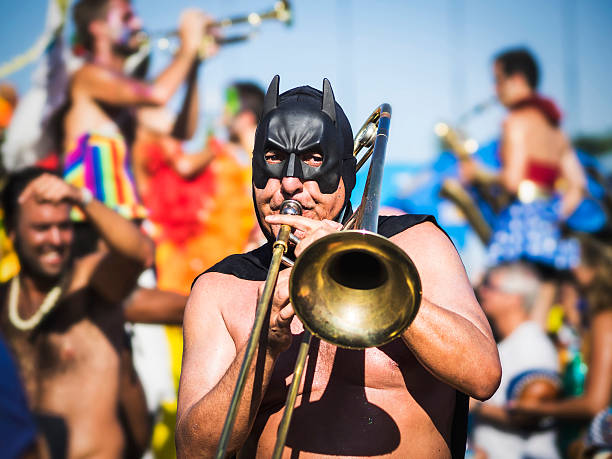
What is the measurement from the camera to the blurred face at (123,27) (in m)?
6.80

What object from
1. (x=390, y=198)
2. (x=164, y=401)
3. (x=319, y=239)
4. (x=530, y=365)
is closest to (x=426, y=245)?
(x=319, y=239)

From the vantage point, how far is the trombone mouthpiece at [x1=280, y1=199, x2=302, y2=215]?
2.13 m

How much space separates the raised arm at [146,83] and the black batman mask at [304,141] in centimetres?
424

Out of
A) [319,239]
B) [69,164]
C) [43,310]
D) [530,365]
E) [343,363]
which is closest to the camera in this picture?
[319,239]

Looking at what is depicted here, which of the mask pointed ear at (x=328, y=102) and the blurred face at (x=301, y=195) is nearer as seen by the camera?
the blurred face at (x=301, y=195)

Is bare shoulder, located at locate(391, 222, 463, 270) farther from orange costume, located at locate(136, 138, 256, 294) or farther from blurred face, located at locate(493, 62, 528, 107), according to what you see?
blurred face, located at locate(493, 62, 528, 107)

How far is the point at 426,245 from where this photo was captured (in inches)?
90.5

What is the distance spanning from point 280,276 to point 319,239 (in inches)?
8.9

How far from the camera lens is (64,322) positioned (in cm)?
480

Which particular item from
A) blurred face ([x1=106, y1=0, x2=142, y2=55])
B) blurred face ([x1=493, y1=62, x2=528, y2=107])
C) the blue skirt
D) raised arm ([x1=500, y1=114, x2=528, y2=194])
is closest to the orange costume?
blurred face ([x1=106, y1=0, x2=142, y2=55])

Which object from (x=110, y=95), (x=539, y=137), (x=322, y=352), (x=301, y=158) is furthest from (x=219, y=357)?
(x=539, y=137)

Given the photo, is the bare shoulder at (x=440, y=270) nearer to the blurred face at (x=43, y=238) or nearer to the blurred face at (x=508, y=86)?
the blurred face at (x=43, y=238)

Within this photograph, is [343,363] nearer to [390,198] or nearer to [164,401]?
[164,401]

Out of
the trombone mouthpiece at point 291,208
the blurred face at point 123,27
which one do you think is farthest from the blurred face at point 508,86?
the trombone mouthpiece at point 291,208
